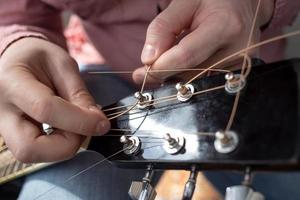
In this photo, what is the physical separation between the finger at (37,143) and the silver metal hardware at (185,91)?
0.14m

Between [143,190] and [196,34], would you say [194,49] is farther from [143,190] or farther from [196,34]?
[143,190]

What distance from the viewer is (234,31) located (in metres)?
0.53

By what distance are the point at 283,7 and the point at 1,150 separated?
48 centimetres

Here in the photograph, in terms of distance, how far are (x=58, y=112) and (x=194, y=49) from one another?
0.56ft

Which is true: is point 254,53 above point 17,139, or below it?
above

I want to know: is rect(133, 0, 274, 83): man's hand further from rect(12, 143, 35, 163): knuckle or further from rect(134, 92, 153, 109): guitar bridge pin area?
rect(12, 143, 35, 163): knuckle

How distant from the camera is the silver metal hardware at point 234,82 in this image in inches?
17.3

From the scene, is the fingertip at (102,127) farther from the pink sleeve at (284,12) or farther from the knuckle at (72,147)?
the pink sleeve at (284,12)

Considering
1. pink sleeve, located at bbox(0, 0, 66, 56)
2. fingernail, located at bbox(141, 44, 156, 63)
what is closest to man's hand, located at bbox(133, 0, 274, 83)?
fingernail, located at bbox(141, 44, 156, 63)

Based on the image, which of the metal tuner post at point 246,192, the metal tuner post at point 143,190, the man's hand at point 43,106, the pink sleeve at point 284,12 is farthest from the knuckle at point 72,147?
the pink sleeve at point 284,12

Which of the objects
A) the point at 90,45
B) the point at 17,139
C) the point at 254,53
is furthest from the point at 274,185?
the point at 90,45

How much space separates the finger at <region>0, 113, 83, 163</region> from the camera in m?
0.53

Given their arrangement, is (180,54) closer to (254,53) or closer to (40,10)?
(254,53)

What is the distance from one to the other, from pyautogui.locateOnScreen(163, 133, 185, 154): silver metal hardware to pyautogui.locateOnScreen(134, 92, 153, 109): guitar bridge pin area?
71 millimetres
